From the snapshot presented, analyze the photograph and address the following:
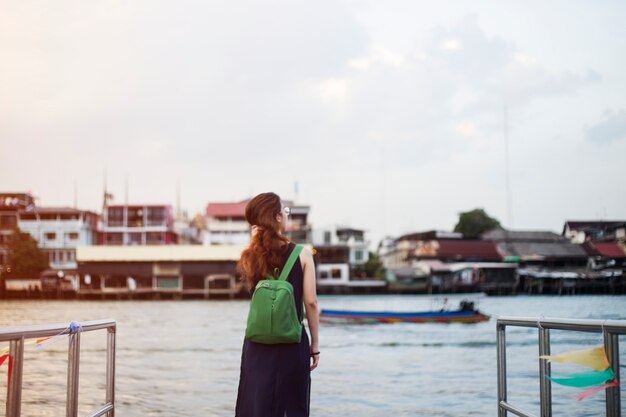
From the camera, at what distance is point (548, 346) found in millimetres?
3172

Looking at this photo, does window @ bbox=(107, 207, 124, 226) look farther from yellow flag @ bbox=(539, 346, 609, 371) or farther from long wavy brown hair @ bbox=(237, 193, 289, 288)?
yellow flag @ bbox=(539, 346, 609, 371)

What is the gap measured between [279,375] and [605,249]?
81.5m

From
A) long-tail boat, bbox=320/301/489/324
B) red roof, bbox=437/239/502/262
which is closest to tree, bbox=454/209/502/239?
red roof, bbox=437/239/502/262

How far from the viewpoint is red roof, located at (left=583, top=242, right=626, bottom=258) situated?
76.6 m

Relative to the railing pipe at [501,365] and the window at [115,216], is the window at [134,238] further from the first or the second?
the railing pipe at [501,365]

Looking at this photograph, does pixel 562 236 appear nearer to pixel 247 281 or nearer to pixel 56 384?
pixel 56 384

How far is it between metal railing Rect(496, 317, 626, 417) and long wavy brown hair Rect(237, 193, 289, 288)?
118cm

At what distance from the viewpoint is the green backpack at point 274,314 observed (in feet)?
9.89

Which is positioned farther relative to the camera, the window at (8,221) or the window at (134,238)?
the window at (8,221)

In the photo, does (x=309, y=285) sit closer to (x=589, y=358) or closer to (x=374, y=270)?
(x=589, y=358)

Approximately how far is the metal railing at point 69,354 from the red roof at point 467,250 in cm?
6846

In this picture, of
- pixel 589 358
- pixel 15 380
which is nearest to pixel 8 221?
pixel 15 380

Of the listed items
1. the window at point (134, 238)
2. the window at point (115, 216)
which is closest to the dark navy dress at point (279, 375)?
the window at point (134, 238)

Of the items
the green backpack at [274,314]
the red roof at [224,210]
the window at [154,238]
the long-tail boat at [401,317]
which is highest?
the red roof at [224,210]
